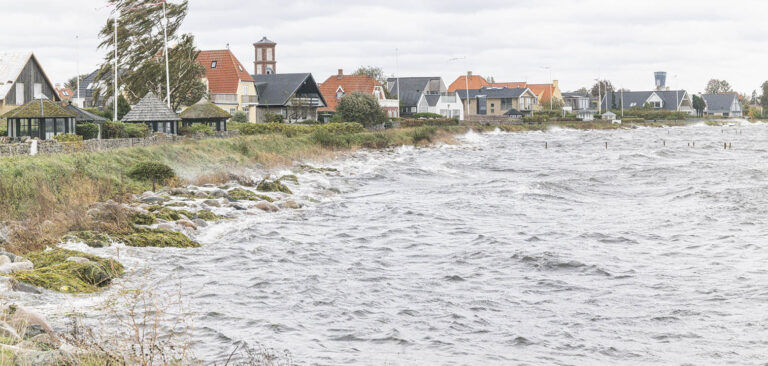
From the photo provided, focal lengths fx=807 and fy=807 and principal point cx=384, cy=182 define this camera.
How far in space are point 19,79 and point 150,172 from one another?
3050 centimetres

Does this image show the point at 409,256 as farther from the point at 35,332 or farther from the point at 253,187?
the point at 253,187

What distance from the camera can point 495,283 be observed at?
17.1 m

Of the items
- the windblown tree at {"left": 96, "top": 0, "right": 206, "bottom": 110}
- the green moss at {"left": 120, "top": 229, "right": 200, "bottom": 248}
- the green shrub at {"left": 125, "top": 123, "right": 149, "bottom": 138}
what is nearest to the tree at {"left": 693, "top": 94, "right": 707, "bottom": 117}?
the windblown tree at {"left": 96, "top": 0, "right": 206, "bottom": 110}

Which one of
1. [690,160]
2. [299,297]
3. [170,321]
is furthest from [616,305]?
[690,160]

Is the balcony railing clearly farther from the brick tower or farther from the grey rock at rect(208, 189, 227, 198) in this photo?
the grey rock at rect(208, 189, 227, 198)

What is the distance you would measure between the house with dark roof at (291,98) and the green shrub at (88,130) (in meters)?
43.2

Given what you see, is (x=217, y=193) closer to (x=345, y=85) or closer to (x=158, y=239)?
(x=158, y=239)

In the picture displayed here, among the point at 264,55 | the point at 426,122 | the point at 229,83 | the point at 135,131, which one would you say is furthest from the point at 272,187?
the point at 264,55

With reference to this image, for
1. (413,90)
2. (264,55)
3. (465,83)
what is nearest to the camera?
(264,55)

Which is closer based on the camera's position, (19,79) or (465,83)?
(19,79)

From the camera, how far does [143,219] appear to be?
2250cm

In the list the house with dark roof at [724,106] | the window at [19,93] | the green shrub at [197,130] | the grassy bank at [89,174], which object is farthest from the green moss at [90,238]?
the house with dark roof at [724,106]

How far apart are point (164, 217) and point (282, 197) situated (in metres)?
8.80

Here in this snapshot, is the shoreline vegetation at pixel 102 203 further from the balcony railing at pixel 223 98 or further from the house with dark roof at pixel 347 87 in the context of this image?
the house with dark roof at pixel 347 87
